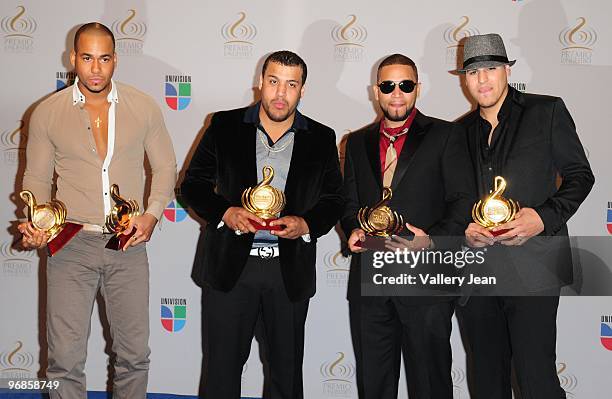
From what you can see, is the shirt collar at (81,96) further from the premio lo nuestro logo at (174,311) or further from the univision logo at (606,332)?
the univision logo at (606,332)

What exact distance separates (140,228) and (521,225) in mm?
1887

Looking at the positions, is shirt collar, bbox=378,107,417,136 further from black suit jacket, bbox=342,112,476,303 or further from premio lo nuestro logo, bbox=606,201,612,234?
premio lo nuestro logo, bbox=606,201,612,234

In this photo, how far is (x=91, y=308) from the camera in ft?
11.8

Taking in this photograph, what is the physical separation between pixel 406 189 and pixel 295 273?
72 centimetres

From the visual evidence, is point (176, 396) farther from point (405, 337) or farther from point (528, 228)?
point (528, 228)

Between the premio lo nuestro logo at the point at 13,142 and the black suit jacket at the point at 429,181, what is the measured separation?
263 centimetres

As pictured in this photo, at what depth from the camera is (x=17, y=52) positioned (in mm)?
4914

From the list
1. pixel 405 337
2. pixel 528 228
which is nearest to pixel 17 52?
pixel 405 337

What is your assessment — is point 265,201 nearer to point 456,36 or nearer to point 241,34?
point 241,34

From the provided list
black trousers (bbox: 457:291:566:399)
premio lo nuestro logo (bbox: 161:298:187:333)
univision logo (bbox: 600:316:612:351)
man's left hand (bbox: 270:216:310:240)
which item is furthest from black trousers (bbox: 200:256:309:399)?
univision logo (bbox: 600:316:612:351)

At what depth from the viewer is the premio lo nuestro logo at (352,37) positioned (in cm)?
468

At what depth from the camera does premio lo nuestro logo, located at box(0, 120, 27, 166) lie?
491cm

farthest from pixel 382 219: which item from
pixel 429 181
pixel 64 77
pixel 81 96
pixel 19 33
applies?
pixel 19 33

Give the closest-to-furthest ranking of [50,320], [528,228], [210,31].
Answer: [528,228] → [50,320] → [210,31]
